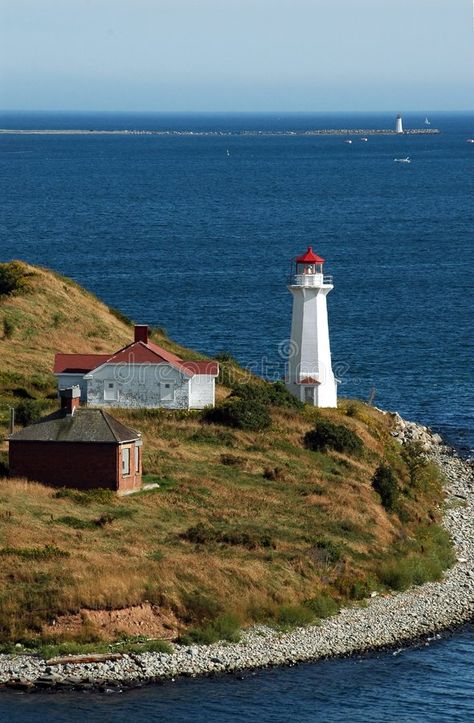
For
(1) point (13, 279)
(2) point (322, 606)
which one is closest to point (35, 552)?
(2) point (322, 606)

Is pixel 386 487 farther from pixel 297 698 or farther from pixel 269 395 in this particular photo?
pixel 297 698

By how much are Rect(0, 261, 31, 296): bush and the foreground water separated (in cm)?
3966

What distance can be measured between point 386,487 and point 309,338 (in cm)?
1079

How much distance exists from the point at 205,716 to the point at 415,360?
51909 millimetres

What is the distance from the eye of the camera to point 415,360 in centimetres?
8644

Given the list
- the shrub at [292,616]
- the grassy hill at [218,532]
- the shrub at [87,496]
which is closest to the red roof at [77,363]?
the grassy hill at [218,532]

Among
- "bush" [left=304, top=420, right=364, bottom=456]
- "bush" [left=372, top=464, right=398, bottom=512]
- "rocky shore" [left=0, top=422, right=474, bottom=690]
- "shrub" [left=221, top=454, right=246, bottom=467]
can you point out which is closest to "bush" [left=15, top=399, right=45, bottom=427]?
"shrub" [left=221, top=454, right=246, bottom=467]

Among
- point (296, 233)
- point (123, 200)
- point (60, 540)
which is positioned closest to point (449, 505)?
point (60, 540)

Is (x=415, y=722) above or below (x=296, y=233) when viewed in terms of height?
below

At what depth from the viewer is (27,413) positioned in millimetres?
54594

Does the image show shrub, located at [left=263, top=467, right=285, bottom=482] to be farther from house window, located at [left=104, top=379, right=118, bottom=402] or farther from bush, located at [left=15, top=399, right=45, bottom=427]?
bush, located at [left=15, top=399, right=45, bottom=427]

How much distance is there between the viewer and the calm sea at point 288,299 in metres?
37.5

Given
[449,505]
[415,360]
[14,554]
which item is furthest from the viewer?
[415,360]

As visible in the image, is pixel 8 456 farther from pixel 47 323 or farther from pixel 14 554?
pixel 47 323
